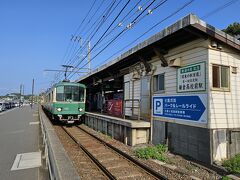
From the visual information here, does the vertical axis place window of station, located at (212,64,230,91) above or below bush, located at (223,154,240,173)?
above

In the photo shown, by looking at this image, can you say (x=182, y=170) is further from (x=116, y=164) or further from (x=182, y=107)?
(x=182, y=107)

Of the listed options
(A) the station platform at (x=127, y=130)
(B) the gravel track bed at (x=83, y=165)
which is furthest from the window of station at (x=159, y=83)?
(B) the gravel track bed at (x=83, y=165)

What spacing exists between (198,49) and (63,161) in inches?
220

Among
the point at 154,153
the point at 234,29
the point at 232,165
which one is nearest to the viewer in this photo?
the point at 232,165

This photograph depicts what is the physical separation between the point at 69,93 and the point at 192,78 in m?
11.3

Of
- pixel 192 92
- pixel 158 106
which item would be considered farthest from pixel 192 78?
pixel 158 106

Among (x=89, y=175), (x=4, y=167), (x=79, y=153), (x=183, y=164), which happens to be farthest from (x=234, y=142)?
(x=4, y=167)

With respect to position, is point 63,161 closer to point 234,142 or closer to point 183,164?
point 183,164

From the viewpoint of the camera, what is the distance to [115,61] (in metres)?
13.8

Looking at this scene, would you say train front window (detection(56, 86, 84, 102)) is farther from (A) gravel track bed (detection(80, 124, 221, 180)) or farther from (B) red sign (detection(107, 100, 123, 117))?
(A) gravel track bed (detection(80, 124, 221, 180))

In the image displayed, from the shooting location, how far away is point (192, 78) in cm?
852

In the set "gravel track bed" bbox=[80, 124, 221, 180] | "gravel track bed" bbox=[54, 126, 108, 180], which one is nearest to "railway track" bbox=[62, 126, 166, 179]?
"gravel track bed" bbox=[54, 126, 108, 180]

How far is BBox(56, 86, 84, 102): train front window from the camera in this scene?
701 inches

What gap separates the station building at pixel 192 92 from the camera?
7828 mm
